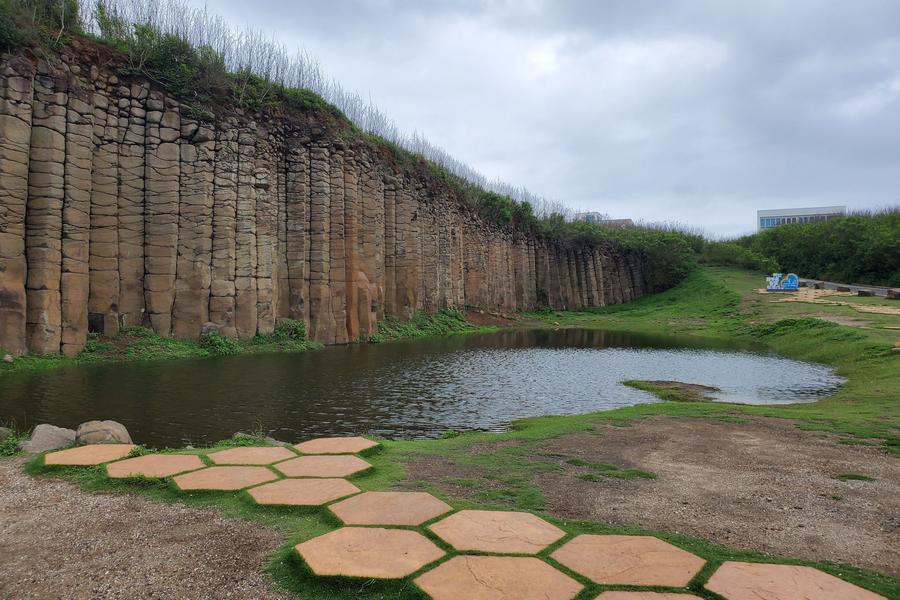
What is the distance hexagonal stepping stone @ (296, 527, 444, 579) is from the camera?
279 cm

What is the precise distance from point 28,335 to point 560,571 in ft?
59.3

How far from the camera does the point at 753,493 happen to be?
4.30 m

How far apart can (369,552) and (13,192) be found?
723 inches

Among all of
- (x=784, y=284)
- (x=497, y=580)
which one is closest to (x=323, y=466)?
(x=497, y=580)

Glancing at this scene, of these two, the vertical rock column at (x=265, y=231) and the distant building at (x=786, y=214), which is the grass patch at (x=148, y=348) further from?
the distant building at (x=786, y=214)

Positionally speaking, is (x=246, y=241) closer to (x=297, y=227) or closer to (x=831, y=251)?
(x=297, y=227)

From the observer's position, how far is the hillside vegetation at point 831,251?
45.8m

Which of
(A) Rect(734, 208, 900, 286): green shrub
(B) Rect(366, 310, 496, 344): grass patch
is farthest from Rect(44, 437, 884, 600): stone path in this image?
(A) Rect(734, 208, 900, 286): green shrub

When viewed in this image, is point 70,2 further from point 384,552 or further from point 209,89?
point 384,552

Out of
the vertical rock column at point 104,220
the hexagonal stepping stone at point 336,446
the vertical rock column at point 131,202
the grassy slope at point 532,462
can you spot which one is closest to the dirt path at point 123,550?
the grassy slope at point 532,462

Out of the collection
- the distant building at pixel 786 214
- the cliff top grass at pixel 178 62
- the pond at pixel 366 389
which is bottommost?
the pond at pixel 366 389

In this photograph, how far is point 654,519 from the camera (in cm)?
366

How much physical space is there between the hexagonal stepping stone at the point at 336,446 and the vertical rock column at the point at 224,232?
52.6 ft

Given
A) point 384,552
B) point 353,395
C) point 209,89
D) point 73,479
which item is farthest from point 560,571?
point 209,89
